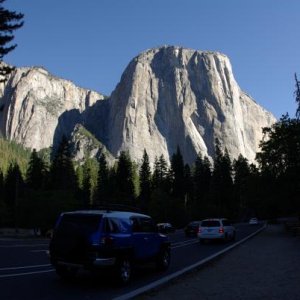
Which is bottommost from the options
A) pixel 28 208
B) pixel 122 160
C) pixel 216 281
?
pixel 216 281

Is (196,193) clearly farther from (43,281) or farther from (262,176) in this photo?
(43,281)

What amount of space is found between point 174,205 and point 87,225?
7423 centimetres

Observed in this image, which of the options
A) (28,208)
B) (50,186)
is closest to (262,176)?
(28,208)

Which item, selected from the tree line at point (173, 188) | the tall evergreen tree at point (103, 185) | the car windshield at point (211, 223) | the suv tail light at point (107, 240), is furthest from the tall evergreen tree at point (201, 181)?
the suv tail light at point (107, 240)

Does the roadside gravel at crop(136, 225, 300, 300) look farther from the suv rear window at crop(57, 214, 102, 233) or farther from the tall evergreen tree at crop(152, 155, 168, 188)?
the tall evergreen tree at crop(152, 155, 168, 188)

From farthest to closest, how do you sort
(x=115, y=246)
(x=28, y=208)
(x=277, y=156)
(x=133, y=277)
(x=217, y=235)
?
(x=28, y=208) < (x=277, y=156) < (x=217, y=235) < (x=133, y=277) < (x=115, y=246)

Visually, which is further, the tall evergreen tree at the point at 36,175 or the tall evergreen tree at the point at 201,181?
the tall evergreen tree at the point at 201,181

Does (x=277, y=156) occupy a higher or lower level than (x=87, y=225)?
higher

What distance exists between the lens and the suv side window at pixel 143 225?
1448 centimetres

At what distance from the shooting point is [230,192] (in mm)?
123812

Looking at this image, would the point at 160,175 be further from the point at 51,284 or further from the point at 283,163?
the point at 51,284

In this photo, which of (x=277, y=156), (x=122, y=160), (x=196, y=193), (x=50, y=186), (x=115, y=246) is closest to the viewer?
Answer: (x=115, y=246)

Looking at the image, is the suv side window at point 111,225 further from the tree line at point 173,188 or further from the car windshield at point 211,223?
the car windshield at point 211,223

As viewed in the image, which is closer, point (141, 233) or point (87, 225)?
point (87, 225)
